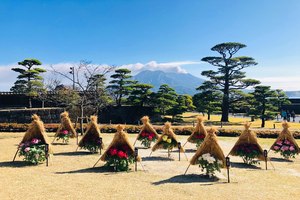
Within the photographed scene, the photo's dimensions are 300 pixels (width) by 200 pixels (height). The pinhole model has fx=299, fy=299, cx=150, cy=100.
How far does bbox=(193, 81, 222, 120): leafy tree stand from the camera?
38.7 metres

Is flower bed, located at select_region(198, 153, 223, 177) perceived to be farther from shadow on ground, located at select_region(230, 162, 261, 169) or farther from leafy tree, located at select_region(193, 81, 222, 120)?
leafy tree, located at select_region(193, 81, 222, 120)

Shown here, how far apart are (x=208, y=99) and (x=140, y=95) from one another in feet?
30.4

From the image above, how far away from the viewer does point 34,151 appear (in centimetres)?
1335

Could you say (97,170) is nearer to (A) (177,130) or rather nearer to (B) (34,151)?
(B) (34,151)

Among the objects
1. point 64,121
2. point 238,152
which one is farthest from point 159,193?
point 64,121

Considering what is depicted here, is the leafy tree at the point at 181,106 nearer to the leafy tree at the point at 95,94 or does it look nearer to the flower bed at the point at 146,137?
the leafy tree at the point at 95,94

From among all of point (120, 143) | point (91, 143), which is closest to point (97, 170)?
point (120, 143)

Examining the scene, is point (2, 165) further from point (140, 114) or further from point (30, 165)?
point (140, 114)

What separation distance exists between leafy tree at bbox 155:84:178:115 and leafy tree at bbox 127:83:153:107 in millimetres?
1401

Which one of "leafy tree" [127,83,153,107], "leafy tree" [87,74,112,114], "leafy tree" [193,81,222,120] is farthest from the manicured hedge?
"leafy tree" [127,83,153,107]

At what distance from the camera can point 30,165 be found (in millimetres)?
13438

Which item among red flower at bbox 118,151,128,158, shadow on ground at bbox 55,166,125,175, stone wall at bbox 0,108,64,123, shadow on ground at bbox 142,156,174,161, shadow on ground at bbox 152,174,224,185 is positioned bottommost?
shadow on ground at bbox 152,174,224,185

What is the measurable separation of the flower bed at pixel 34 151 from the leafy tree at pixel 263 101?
27.8 meters

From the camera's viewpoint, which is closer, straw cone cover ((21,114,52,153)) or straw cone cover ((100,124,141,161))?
straw cone cover ((100,124,141,161))
